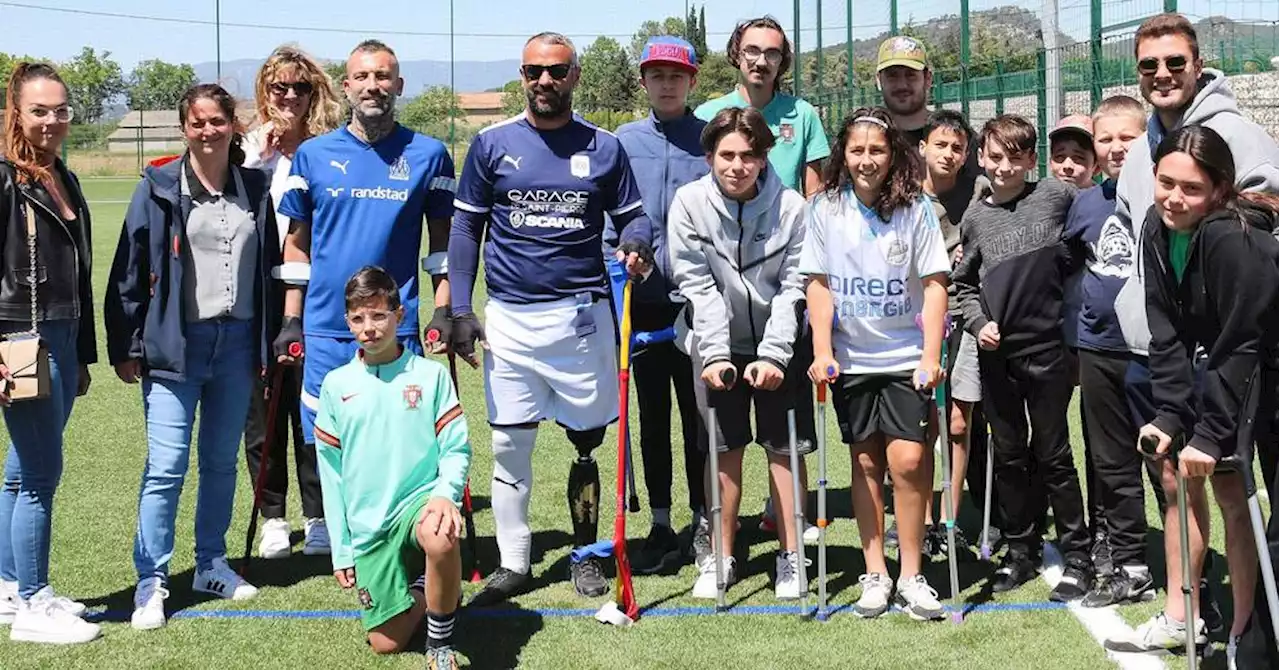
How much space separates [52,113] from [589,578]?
258cm

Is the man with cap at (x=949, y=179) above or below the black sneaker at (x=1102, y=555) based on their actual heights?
above

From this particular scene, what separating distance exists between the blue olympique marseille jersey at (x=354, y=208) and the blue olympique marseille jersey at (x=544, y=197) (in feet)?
0.70

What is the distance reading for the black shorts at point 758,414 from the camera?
5117 mm

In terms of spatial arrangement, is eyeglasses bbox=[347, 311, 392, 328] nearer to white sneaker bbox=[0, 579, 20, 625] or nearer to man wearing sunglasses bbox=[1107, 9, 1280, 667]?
white sneaker bbox=[0, 579, 20, 625]

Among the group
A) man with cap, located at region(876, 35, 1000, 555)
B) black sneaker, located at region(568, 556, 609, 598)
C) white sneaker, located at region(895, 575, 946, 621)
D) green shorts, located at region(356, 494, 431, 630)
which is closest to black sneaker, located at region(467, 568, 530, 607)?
black sneaker, located at region(568, 556, 609, 598)

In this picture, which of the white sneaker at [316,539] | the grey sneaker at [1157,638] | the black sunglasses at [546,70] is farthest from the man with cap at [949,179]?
the white sneaker at [316,539]

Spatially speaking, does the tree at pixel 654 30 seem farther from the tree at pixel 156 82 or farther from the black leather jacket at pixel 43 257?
the black leather jacket at pixel 43 257

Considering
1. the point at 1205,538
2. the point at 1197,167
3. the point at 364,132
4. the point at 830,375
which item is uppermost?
the point at 364,132

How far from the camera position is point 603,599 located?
5.19 meters

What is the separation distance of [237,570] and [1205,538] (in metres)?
3.74

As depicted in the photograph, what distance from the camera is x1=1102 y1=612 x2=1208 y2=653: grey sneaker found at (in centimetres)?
443

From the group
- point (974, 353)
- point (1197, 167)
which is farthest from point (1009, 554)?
point (1197, 167)

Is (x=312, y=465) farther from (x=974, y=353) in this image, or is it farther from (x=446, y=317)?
(x=974, y=353)

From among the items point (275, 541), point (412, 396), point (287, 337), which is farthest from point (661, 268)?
point (275, 541)
